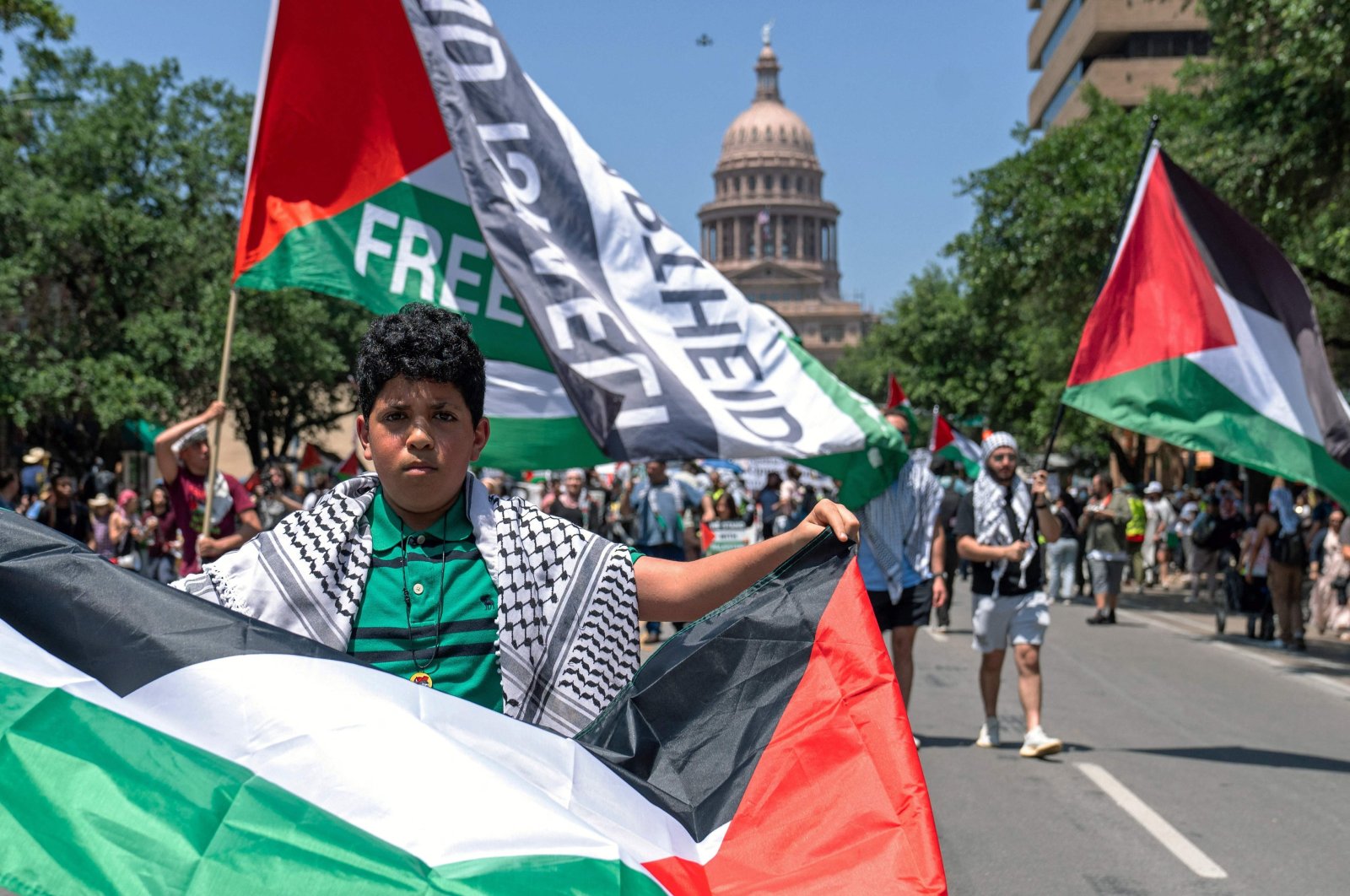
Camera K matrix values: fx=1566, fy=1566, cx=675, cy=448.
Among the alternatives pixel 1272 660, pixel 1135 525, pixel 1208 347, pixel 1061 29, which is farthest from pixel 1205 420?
pixel 1061 29

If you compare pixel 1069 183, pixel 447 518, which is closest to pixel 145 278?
pixel 1069 183

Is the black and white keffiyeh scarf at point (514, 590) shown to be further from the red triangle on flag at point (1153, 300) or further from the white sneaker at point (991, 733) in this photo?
the white sneaker at point (991, 733)

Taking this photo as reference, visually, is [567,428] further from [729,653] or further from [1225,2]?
[1225,2]

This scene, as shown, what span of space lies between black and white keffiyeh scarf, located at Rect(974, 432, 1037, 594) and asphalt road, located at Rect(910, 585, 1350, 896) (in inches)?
45.3

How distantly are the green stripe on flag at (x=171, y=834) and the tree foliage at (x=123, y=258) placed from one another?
2515 centimetres

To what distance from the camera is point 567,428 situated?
616cm

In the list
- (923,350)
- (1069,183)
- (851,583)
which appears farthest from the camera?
(923,350)

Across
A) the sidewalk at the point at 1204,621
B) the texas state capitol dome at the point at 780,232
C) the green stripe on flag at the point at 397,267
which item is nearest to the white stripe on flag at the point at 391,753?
the green stripe on flag at the point at 397,267

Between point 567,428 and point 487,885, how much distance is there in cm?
387

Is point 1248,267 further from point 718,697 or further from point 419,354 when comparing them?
point 419,354

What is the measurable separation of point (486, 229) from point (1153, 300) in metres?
3.64

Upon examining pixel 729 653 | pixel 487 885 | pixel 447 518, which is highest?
pixel 447 518

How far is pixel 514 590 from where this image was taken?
9.46 feet

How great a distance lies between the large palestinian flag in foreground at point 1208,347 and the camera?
7.41 m
